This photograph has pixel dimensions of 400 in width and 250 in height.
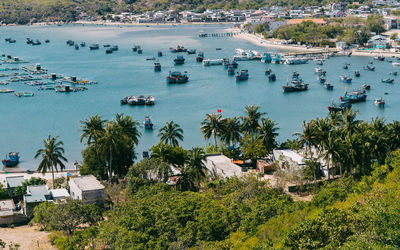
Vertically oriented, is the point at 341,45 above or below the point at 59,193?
above

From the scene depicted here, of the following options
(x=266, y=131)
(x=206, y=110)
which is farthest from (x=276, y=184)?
(x=206, y=110)

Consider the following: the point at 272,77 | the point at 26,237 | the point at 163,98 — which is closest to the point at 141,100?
the point at 163,98

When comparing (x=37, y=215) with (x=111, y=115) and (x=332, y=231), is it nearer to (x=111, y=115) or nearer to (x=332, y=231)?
(x=332, y=231)

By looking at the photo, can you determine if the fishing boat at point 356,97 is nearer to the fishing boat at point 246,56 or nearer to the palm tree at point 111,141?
the fishing boat at point 246,56

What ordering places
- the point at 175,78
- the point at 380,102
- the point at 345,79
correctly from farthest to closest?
the point at 175,78
the point at 345,79
the point at 380,102

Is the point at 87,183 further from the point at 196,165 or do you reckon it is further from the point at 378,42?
the point at 378,42

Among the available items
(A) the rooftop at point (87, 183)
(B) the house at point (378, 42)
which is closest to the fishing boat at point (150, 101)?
(A) the rooftop at point (87, 183)

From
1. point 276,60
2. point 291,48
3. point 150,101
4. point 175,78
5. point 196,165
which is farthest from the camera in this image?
point 291,48
